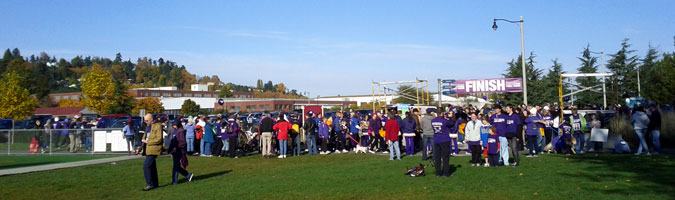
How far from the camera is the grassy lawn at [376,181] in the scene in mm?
10469

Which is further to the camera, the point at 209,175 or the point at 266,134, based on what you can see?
the point at 266,134

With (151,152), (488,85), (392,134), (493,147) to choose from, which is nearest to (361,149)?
(392,134)

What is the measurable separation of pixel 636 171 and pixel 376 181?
6174mm

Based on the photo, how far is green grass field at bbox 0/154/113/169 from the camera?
19.7 metres

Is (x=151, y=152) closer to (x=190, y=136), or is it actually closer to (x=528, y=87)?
(x=190, y=136)

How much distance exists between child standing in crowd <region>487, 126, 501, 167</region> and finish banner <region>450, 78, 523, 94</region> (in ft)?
86.4

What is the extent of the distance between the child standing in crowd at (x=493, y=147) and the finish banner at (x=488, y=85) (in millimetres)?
26344

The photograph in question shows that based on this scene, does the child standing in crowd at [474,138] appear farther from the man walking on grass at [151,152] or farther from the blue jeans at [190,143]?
the blue jeans at [190,143]

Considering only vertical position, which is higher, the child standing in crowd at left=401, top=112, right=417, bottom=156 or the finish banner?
the finish banner

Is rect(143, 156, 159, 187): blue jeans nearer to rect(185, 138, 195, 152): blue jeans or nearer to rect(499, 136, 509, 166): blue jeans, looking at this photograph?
rect(499, 136, 509, 166): blue jeans

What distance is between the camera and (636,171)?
1285cm

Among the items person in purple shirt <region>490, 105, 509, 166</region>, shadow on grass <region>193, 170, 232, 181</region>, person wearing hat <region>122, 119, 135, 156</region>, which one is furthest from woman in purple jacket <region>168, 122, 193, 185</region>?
person wearing hat <region>122, 119, 135, 156</region>

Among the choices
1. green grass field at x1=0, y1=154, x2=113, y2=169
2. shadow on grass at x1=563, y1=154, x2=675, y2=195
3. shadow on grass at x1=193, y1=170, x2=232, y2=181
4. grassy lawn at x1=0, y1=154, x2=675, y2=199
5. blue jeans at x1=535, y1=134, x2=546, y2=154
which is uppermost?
blue jeans at x1=535, y1=134, x2=546, y2=154

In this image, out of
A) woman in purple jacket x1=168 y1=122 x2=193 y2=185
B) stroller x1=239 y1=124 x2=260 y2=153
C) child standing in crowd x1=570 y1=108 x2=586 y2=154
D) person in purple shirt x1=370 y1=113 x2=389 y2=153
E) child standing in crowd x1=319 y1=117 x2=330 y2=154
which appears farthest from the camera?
stroller x1=239 y1=124 x2=260 y2=153
